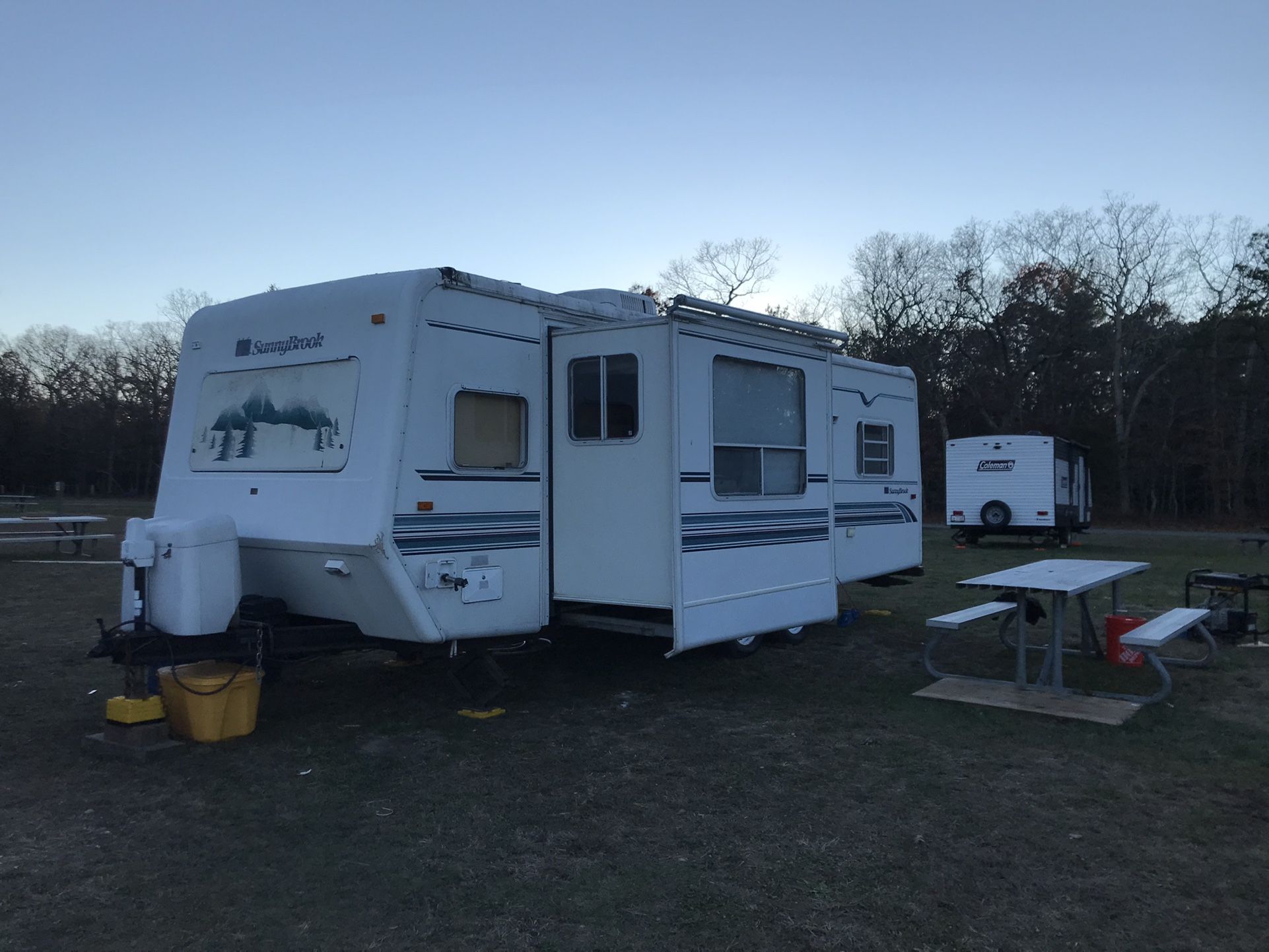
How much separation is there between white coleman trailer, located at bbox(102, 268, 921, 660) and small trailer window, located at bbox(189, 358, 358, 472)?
0.05ft

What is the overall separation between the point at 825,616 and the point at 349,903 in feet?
15.6

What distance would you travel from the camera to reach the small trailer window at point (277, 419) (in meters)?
5.77

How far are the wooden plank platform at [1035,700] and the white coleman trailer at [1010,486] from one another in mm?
14177

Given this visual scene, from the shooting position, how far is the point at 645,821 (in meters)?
4.50

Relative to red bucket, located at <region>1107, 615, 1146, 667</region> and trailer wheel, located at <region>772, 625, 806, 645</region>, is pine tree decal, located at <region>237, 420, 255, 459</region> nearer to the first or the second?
trailer wheel, located at <region>772, 625, 806, 645</region>

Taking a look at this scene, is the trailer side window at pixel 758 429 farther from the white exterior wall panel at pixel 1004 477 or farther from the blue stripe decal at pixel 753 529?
the white exterior wall panel at pixel 1004 477

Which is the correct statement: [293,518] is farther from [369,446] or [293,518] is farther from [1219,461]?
[1219,461]

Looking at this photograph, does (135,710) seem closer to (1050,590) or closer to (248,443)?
(248,443)

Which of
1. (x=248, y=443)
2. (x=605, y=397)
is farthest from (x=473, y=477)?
(x=248, y=443)

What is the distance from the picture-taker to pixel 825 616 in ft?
24.8

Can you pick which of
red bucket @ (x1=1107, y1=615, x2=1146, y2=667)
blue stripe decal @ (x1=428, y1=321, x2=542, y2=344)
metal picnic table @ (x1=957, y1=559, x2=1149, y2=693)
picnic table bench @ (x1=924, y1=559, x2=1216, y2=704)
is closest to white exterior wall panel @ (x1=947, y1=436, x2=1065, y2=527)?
picnic table bench @ (x1=924, y1=559, x2=1216, y2=704)

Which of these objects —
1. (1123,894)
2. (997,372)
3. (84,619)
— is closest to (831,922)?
(1123,894)

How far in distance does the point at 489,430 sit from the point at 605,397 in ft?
2.71

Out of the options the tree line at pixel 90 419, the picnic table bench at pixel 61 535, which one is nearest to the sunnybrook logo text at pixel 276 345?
the picnic table bench at pixel 61 535
